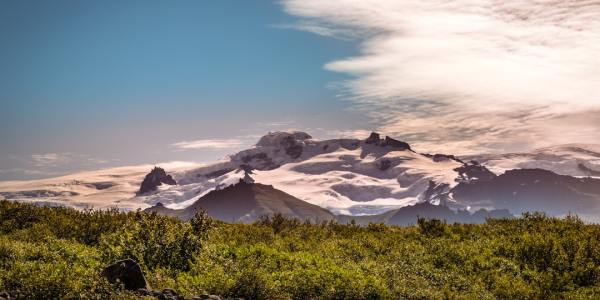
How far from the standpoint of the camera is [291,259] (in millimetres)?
23875

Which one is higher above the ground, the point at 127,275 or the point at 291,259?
the point at 127,275

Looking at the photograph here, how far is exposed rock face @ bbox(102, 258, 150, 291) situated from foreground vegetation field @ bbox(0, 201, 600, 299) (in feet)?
1.91

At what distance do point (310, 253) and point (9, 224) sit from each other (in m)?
15.8

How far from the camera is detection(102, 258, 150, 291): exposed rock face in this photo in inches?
713

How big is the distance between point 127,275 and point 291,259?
7535mm

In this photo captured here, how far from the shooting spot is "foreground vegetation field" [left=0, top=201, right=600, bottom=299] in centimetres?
1942

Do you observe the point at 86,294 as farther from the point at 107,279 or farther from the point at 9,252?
the point at 9,252

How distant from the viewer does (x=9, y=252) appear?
21.5 metres

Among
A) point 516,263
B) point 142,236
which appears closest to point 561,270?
point 516,263

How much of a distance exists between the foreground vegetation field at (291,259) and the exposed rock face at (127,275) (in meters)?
0.58

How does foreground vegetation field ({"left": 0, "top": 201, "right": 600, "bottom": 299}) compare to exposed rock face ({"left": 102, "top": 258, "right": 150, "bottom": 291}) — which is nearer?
exposed rock face ({"left": 102, "top": 258, "right": 150, "bottom": 291})

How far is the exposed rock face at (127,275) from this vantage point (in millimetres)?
18109

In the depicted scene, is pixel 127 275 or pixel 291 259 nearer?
pixel 127 275

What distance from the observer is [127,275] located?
718 inches
